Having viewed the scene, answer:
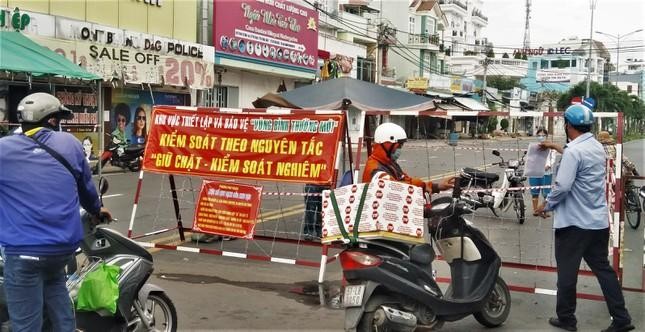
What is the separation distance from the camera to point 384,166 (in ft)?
17.6

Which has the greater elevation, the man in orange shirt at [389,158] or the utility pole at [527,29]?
the utility pole at [527,29]

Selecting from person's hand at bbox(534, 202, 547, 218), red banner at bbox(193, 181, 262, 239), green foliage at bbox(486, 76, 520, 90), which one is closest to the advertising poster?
red banner at bbox(193, 181, 262, 239)

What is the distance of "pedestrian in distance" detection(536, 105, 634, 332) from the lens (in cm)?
512

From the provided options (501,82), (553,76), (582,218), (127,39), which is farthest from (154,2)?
(553,76)

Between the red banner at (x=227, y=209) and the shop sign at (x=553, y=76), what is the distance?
9442 cm

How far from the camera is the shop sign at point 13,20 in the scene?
18062 mm

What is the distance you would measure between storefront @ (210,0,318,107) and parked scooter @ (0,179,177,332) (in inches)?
960

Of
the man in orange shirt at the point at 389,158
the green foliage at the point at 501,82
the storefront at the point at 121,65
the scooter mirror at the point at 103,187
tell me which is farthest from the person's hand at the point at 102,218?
the green foliage at the point at 501,82

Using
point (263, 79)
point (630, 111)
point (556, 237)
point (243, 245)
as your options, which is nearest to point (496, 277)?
point (556, 237)

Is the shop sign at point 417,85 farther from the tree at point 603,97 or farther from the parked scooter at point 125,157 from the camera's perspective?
the parked scooter at point 125,157

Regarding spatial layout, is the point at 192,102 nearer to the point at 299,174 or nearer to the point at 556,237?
the point at 299,174

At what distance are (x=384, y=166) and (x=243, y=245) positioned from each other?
372 cm

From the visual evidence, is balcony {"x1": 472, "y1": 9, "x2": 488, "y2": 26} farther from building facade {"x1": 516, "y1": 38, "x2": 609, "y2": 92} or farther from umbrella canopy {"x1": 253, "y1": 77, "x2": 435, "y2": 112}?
umbrella canopy {"x1": 253, "y1": 77, "x2": 435, "y2": 112}

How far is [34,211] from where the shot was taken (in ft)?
11.2
